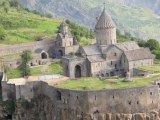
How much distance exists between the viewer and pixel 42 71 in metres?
87.8

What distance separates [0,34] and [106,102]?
5068cm

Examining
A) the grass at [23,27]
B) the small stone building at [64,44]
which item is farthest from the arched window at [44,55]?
the grass at [23,27]

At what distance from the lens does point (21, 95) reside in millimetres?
72000

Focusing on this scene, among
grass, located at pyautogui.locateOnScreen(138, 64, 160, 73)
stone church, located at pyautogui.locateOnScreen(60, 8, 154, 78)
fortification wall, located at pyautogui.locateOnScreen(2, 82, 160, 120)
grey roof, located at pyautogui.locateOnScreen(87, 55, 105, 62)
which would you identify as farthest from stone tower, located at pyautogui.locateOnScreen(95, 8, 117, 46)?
fortification wall, located at pyautogui.locateOnScreen(2, 82, 160, 120)

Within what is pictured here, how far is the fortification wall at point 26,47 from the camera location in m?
98.3

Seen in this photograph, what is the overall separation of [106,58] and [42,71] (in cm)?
1326

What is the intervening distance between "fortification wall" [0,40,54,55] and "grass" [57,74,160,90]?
28.4 meters

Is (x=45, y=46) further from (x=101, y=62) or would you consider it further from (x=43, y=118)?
(x=43, y=118)

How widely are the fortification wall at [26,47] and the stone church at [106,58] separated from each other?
17727 mm

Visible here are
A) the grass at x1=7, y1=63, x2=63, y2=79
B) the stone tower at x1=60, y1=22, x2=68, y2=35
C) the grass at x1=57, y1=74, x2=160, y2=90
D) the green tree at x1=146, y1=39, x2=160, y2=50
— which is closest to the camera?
the grass at x1=57, y1=74, x2=160, y2=90

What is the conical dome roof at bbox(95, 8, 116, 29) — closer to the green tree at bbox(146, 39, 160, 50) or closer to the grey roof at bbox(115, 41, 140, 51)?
the grey roof at bbox(115, 41, 140, 51)

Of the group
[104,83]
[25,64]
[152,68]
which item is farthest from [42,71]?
[104,83]

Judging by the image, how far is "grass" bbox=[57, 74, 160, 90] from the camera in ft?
219

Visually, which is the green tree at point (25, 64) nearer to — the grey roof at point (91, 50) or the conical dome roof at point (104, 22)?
the grey roof at point (91, 50)
